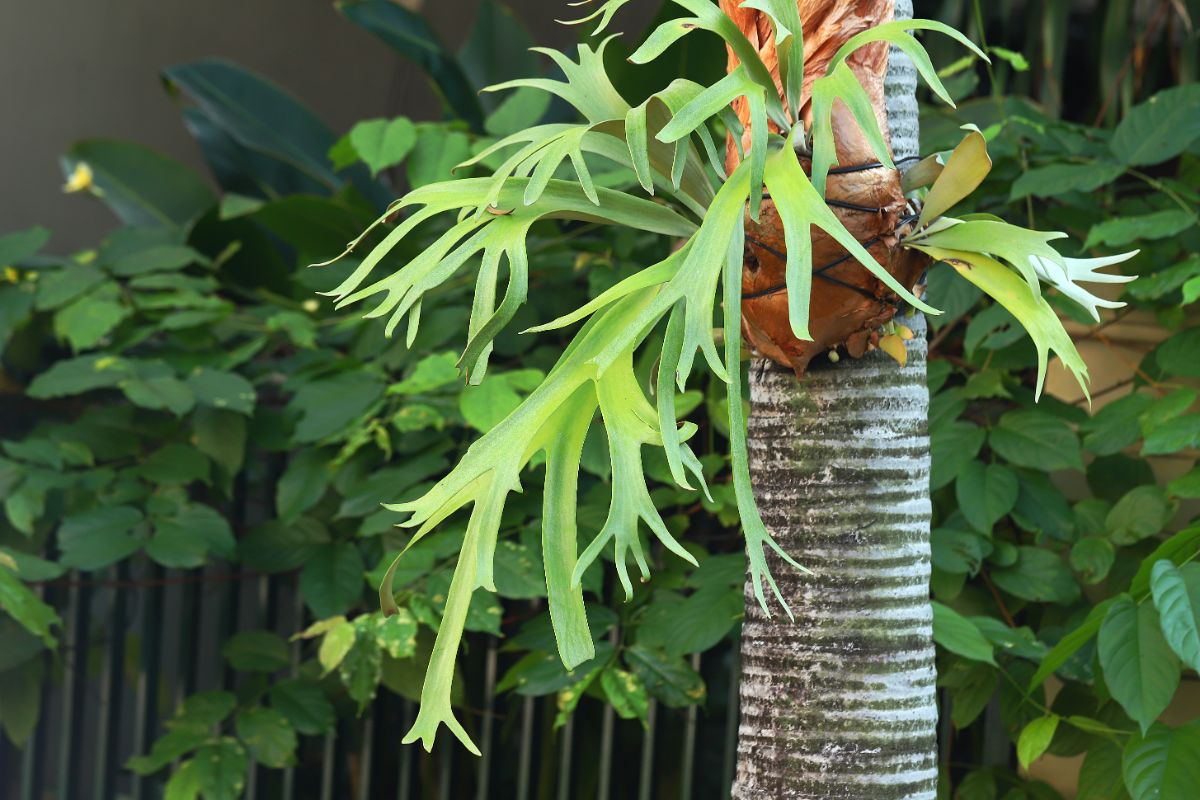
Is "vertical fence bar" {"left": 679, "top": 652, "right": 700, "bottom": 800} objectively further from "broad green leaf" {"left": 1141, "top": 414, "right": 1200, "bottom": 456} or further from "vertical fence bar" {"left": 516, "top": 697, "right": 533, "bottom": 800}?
"broad green leaf" {"left": 1141, "top": 414, "right": 1200, "bottom": 456}

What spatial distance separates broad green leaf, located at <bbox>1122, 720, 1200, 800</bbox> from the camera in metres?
1.10

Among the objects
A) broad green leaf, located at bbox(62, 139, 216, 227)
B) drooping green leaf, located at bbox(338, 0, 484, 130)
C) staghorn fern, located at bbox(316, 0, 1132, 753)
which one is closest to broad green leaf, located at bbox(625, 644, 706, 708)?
staghorn fern, located at bbox(316, 0, 1132, 753)

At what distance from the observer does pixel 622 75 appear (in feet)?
6.31

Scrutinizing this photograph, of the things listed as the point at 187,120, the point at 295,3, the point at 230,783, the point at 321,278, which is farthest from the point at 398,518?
the point at 295,3

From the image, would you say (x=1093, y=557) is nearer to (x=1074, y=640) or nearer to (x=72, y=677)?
(x=1074, y=640)

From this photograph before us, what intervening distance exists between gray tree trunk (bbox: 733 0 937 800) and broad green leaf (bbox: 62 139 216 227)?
2.13 meters

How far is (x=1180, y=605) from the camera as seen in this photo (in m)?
1.04

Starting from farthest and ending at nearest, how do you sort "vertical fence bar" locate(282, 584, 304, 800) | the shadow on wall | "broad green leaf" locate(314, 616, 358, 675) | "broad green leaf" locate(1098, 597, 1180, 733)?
the shadow on wall
"vertical fence bar" locate(282, 584, 304, 800)
"broad green leaf" locate(314, 616, 358, 675)
"broad green leaf" locate(1098, 597, 1180, 733)

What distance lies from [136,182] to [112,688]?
1150mm

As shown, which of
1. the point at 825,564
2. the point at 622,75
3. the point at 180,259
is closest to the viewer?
the point at 825,564

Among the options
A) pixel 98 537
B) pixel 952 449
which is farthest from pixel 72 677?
pixel 952 449

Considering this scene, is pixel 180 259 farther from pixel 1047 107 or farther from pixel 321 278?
pixel 1047 107

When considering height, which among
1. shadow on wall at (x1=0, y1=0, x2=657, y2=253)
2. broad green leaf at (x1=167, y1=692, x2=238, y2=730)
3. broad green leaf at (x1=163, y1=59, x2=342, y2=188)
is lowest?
broad green leaf at (x1=167, y1=692, x2=238, y2=730)

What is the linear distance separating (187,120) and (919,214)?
92.7 inches
